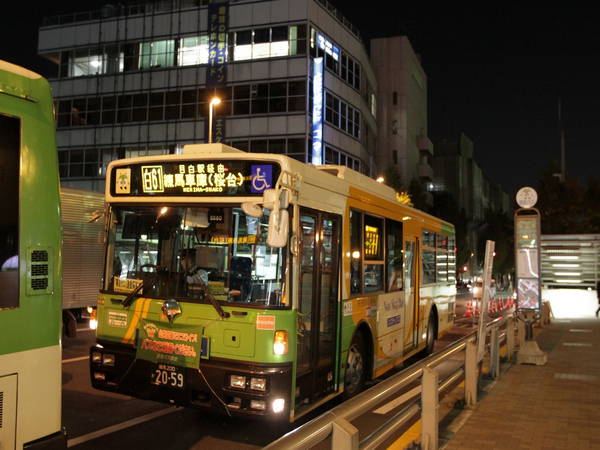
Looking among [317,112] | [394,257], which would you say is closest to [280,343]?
[394,257]

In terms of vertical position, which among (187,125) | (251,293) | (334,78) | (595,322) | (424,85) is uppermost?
(424,85)

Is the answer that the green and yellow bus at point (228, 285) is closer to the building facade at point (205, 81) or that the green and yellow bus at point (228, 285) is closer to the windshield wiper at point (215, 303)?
the windshield wiper at point (215, 303)

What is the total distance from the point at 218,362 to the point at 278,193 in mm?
1861

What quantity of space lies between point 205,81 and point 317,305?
114 feet

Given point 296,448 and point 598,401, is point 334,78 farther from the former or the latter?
point 296,448

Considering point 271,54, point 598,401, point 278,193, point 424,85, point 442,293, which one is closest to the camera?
point 278,193

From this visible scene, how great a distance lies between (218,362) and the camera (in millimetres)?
5918

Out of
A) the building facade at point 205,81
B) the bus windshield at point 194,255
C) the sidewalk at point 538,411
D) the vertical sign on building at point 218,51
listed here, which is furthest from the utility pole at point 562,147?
the bus windshield at point 194,255

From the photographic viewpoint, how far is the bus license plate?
604 cm

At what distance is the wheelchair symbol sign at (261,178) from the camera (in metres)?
6.11

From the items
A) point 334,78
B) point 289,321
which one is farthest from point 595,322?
point 334,78

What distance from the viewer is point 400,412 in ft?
16.2

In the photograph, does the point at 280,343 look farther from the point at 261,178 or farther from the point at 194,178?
the point at 194,178

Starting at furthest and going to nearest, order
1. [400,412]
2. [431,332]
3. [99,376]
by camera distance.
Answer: [431,332] → [99,376] → [400,412]
